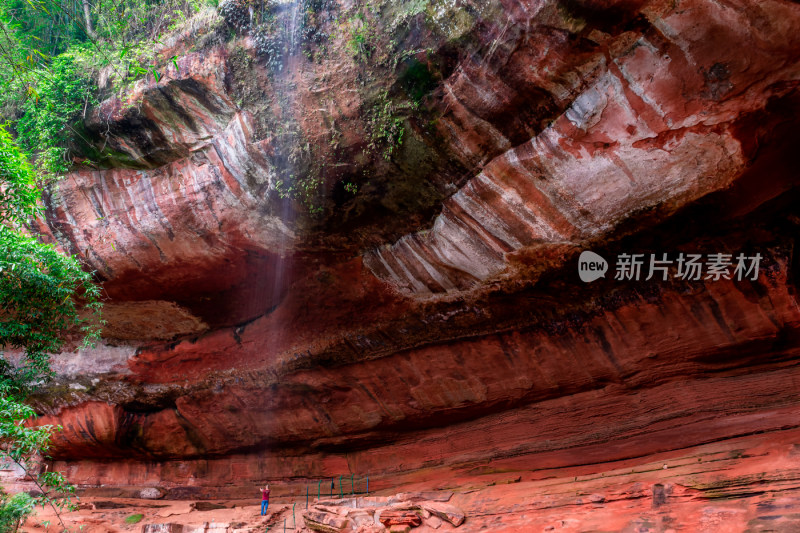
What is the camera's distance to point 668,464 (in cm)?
573

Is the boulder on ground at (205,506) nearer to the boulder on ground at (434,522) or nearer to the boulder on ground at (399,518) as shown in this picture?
Result: the boulder on ground at (399,518)

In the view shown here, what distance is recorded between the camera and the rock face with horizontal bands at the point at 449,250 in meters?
4.74

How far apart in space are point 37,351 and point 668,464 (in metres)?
7.81

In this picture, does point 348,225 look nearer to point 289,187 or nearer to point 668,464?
point 289,187

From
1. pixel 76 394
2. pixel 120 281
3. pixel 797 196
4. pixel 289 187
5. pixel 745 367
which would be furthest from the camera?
pixel 76 394

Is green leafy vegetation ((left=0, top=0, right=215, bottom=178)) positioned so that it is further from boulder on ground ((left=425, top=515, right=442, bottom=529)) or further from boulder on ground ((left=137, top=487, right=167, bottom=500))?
boulder on ground ((left=425, top=515, right=442, bottom=529))

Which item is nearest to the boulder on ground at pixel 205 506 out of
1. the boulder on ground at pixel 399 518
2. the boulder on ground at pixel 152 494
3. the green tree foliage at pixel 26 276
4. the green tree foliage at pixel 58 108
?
the boulder on ground at pixel 152 494

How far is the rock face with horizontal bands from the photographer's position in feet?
15.6

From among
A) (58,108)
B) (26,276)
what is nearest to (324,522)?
(26,276)

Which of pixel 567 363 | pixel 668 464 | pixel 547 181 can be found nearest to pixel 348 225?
pixel 547 181

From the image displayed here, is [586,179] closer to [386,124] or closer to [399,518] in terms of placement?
[386,124]

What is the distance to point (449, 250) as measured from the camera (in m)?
6.43

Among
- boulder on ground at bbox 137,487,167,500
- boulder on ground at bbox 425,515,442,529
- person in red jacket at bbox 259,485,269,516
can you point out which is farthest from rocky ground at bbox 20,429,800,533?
boulder on ground at bbox 137,487,167,500

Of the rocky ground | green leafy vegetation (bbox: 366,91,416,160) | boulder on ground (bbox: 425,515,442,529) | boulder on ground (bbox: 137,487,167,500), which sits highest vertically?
green leafy vegetation (bbox: 366,91,416,160)
